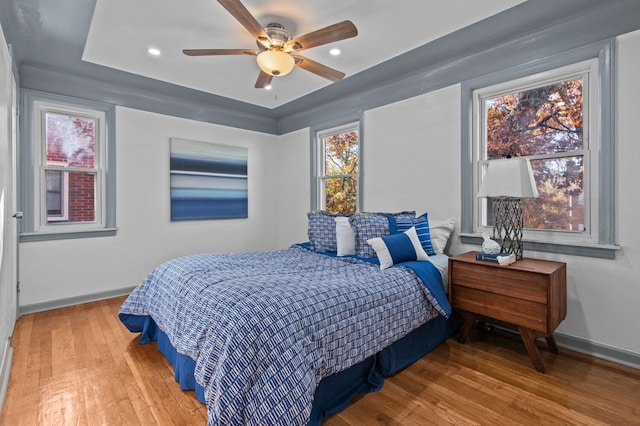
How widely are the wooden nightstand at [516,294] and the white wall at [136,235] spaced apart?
3302 mm

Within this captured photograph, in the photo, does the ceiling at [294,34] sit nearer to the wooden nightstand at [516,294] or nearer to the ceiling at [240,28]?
the ceiling at [240,28]

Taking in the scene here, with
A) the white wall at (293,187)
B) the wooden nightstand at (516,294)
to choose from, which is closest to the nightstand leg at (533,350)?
the wooden nightstand at (516,294)

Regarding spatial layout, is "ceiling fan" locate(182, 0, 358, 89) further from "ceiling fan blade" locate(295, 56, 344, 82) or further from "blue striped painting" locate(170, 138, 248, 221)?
"blue striped painting" locate(170, 138, 248, 221)

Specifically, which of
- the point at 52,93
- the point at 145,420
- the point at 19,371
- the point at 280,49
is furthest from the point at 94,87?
the point at 145,420

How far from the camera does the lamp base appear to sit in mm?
2558

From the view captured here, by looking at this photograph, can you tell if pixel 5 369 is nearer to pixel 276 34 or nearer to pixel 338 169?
pixel 276 34

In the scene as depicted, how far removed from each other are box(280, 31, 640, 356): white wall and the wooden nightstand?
0.22 metres

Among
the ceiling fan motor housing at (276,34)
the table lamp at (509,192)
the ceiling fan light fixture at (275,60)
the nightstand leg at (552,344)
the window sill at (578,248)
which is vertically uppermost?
the ceiling fan motor housing at (276,34)

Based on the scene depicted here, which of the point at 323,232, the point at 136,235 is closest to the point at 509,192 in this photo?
the point at 323,232

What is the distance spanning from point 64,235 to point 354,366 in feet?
11.1

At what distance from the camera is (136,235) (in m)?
3.93

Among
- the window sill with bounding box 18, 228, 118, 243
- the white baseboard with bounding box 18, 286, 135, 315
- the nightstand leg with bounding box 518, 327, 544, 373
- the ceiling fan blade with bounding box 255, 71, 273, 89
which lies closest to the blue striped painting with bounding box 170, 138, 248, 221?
the window sill with bounding box 18, 228, 118, 243

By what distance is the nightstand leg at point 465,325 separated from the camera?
2.53 metres

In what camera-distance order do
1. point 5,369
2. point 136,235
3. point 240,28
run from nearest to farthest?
point 5,369
point 240,28
point 136,235
